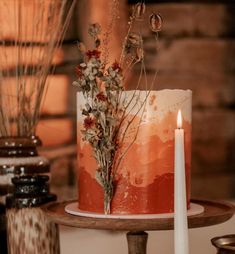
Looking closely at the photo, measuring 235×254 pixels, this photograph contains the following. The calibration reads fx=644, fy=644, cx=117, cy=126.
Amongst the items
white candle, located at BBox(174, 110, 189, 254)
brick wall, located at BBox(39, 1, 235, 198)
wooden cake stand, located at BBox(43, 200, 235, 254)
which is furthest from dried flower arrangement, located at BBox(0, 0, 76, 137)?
white candle, located at BBox(174, 110, 189, 254)

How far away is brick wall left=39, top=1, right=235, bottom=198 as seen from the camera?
141cm

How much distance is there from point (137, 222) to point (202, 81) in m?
0.69

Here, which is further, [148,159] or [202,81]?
[202,81]

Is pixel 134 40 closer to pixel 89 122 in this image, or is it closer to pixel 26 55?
pixel 89 122

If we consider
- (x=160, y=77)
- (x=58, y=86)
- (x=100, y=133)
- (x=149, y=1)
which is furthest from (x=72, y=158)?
(x=100, y=133)

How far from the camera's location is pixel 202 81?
1.48m

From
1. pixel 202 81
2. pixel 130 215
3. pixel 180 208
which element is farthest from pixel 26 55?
pixel 180 208

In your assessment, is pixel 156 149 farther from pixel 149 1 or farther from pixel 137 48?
pixel 149 1

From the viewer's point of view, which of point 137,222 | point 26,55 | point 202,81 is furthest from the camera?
point 202,81

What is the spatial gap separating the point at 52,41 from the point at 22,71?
0.32 feet

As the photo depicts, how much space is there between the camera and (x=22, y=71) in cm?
128

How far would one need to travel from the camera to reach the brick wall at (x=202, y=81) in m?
1.41

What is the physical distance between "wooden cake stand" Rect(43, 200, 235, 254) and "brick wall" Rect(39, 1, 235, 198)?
0.43m

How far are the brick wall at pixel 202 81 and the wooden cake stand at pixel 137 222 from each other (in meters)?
0.43
